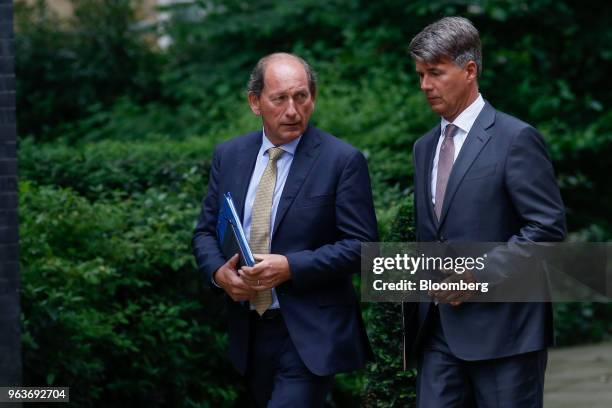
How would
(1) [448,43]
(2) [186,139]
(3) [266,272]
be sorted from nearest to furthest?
(1) [448,43], (3) [266,272], (2) [186,139]

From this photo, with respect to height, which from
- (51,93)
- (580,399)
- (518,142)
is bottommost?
(580,399)

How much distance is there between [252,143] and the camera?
5199mm

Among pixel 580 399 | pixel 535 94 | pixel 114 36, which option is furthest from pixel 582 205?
pixel 114 36

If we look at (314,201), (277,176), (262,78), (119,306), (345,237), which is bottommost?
(119,306)

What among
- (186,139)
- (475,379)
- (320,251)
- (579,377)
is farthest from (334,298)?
(186,139)

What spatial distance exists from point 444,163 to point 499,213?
11.8 inches

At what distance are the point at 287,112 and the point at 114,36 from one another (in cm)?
777

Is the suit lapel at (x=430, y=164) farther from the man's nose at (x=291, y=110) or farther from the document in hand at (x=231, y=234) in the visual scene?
the document in hand at (x=231, y=234)

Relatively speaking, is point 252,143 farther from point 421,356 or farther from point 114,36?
point 114,36

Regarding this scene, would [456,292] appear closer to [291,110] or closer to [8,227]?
[291,110]

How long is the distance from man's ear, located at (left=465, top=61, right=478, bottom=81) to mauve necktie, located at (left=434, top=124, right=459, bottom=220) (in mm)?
195

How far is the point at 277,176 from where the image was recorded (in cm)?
504

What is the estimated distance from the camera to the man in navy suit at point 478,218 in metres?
4.39

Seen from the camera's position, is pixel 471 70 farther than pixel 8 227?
No
